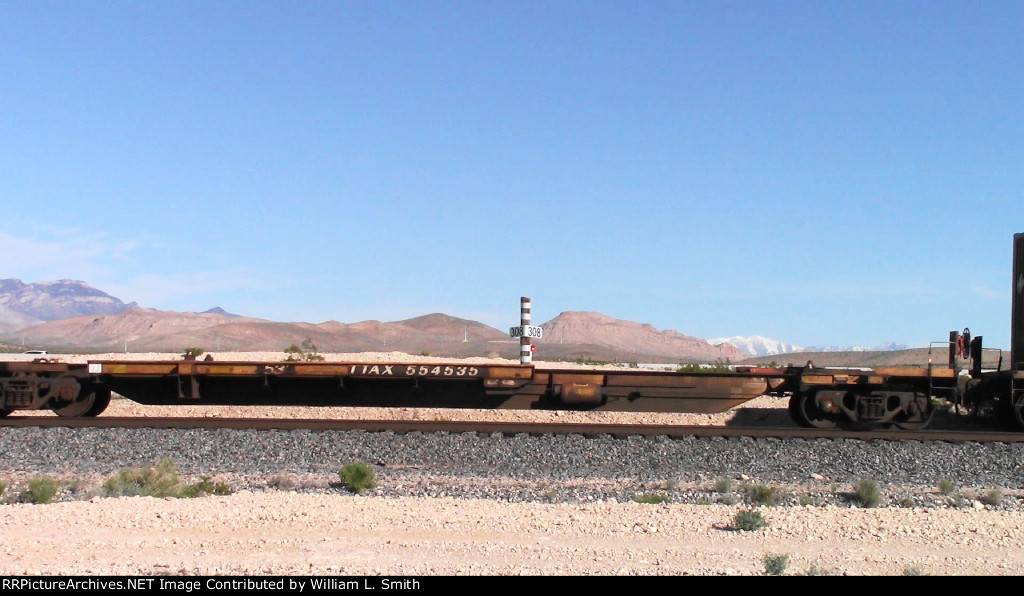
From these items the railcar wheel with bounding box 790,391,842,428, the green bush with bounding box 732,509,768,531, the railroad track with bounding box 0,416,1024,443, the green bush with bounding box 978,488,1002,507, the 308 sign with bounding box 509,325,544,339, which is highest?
the 308 sign with bounding box 509,325,544,339

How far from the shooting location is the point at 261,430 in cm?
1427

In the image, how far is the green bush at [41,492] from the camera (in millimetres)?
9633

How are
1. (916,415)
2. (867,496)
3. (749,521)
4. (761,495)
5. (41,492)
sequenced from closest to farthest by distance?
(749,521) < (41,492) < (867,496) < (761,495) < (916,415)

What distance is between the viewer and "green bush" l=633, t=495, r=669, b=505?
9995 millimetres

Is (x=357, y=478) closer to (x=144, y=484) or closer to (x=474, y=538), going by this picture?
(x=144, y=484)

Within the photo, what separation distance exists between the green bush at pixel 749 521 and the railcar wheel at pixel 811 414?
7.60m

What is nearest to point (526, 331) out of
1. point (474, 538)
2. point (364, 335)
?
point (474, 538)

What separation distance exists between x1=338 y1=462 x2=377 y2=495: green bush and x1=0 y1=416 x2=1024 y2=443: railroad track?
313cm

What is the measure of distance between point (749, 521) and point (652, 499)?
6.54 feet

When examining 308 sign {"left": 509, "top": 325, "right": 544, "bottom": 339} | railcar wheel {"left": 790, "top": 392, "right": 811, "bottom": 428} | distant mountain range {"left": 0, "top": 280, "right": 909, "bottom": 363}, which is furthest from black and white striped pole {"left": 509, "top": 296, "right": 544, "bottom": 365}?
distant mountain range {"left": 0, "top": 280, "right": 909, "bottom": 363}

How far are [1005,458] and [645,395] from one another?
5341 mm

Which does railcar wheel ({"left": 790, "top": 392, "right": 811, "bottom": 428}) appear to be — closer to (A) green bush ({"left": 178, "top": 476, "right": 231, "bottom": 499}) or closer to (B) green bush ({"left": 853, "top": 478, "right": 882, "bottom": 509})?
(B) green bush ({"left": 853, "top": 478, "right": 882, "bottom": 509})

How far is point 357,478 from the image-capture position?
1085 cm

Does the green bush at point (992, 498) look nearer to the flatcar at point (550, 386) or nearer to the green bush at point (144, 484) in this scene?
the flatcar at point (550, 386)
